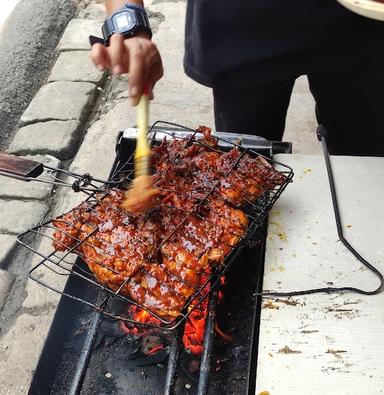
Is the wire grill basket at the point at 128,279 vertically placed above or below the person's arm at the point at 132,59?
below

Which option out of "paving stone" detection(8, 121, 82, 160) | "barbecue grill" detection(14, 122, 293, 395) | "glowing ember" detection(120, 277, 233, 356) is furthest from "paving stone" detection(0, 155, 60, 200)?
"glowing ember" detection(120, 277, 233, 356)

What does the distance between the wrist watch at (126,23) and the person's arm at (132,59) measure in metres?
0.09

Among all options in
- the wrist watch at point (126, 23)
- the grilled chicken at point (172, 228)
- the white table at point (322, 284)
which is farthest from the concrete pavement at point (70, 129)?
the wrist watch at point (126, 23)

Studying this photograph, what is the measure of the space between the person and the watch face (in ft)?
0.20

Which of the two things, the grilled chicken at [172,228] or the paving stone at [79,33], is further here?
the paving stone at [79,33]

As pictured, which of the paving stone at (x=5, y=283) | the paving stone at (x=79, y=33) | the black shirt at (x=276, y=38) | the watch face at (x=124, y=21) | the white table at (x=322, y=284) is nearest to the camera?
the white table at (x=322, y=284)

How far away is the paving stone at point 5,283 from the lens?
3.15 m

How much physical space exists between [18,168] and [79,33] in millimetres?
3607

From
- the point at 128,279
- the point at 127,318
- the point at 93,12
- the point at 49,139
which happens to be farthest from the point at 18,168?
the point at 93,12

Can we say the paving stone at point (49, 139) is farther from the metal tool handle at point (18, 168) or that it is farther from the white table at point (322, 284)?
the white table at point (322, 284)

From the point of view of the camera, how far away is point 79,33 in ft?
17.5

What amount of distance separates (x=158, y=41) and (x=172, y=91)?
83 cm

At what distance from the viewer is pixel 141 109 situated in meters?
1.93

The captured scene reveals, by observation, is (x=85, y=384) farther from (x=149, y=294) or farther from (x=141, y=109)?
(x=141, y=109)
